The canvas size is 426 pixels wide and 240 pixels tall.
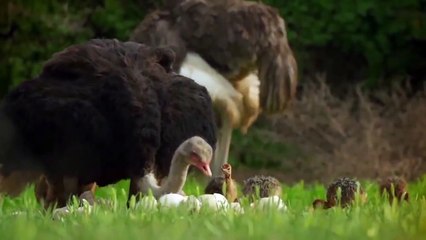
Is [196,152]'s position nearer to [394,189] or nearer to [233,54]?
[394,189]

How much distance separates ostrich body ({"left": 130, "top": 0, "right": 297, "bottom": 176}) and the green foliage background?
3.31 meters

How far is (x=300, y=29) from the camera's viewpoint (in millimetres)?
12773

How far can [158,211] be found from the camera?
466 centimetres

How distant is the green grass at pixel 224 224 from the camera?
12.2 ft

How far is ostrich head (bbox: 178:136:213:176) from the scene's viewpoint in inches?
221

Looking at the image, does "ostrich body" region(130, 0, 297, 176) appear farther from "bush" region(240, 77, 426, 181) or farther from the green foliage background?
the green foliage background

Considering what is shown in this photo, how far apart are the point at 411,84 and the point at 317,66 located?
0.96 metres

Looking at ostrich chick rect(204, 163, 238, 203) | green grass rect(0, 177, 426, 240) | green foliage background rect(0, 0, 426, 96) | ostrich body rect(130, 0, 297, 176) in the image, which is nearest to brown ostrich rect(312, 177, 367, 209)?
ostrich chick rect(204, 163, 238, 203)

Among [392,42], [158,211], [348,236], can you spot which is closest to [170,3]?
[392,42]

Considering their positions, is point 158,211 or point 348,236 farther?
point 158,211

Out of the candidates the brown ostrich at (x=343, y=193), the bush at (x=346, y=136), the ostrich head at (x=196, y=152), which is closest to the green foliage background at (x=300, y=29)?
the bush at (x=346, y=136)

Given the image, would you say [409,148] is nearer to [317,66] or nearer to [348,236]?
[317,66]

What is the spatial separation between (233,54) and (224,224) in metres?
4.96

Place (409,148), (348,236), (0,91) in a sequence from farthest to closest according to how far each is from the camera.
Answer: (0,91) → (409,148) → (348,236)
